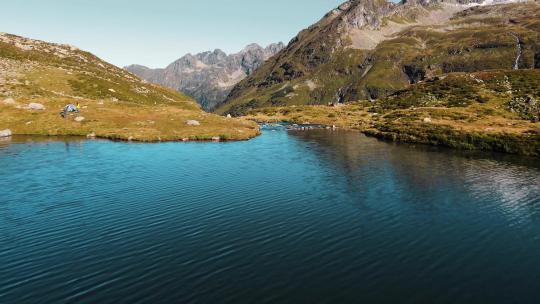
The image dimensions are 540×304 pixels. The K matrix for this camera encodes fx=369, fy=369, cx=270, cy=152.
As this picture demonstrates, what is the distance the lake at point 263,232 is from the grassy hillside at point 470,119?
26630 mm

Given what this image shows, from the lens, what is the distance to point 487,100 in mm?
171250

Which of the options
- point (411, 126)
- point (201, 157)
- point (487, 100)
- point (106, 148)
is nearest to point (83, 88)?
point (106, 148)

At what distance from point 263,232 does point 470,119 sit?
115 m

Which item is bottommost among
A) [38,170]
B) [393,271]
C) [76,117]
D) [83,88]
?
[393,271]

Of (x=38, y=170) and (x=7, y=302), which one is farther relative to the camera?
(x=38, y=170)

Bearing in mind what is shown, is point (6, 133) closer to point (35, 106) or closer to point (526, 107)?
point (35, 106)

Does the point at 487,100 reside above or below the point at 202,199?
above

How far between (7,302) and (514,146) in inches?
3563

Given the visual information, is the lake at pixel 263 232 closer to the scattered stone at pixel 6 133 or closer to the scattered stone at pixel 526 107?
the scattered stone at pixel 6 133

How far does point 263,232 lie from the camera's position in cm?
3244

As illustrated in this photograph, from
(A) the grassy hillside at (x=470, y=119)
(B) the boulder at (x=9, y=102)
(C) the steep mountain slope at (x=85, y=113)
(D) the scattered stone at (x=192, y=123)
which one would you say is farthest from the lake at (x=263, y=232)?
(B) the boulder at (x=9, y=102)

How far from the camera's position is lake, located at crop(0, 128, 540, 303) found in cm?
2259

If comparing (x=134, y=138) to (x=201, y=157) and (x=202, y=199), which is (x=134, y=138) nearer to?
(x=201, y=157)

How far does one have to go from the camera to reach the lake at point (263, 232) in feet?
74.1
